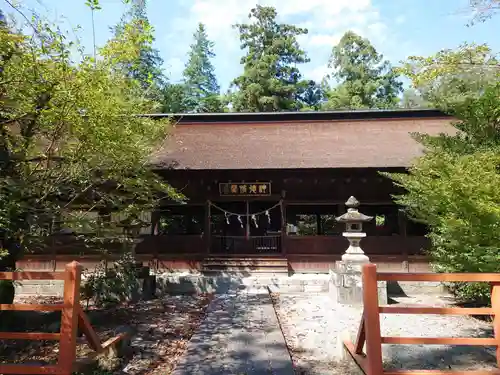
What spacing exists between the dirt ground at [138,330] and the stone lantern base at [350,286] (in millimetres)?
3314

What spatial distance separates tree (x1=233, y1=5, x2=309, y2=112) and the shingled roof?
15238mm

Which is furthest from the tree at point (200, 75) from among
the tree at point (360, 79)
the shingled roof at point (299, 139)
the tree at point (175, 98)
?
the shingled roof at point (299, 139)

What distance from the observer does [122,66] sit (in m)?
6.96

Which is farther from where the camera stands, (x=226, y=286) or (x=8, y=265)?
(x=226, y=286)

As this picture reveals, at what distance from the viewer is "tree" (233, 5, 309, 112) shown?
99.7ft

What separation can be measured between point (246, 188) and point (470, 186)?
7.24 m

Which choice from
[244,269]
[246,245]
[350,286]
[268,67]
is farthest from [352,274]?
[268,67]

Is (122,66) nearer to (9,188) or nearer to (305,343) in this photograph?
(9,188)

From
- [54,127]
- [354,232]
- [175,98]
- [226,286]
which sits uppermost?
[175,98]

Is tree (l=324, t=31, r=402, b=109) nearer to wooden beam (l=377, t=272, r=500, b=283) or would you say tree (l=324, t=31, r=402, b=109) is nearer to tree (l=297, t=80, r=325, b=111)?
tree (l=297, t=80, r=325, b=111)

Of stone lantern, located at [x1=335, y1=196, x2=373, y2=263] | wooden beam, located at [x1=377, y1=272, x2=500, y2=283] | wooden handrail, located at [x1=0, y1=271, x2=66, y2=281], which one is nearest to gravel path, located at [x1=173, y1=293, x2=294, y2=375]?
wooden beam, located at [x1=377, y1=272, x2=500, y2=283]

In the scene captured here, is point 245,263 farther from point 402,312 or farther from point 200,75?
point 200,75

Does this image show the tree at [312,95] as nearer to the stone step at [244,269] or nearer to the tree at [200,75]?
the tree at [200,75]

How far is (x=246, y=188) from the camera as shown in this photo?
37.6 feet
